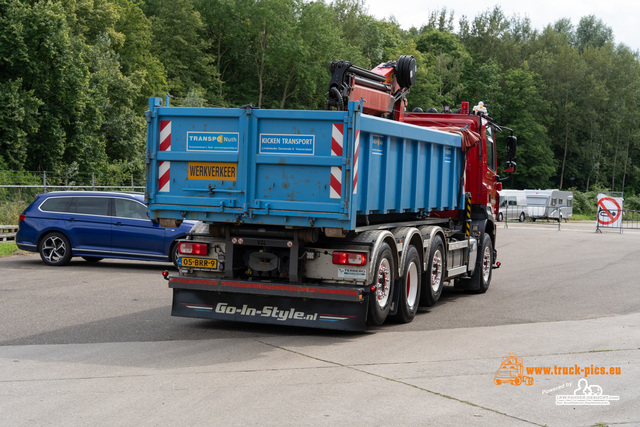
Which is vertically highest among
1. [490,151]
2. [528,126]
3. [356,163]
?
[528,126]

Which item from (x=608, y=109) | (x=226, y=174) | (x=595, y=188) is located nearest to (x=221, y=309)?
(x=226, y=174)

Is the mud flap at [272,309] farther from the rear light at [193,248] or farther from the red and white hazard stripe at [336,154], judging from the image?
the red and white hazard stripe at [336,154]

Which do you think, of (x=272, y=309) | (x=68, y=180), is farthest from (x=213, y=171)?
(x=68, y=180)

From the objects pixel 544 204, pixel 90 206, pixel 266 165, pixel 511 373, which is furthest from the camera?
pixel 544 204

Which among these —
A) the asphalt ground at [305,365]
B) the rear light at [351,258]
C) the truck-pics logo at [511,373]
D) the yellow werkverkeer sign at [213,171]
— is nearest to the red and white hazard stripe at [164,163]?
the yellow werkverkeer sign at [213,171]

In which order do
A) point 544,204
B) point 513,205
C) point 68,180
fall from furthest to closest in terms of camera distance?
point 544,204 → point 513,205 → point 68,180

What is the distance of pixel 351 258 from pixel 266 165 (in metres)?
1.44

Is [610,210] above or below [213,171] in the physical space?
below

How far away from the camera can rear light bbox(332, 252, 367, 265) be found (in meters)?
8.92

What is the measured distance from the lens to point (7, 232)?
22797mm

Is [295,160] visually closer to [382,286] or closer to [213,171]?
[213,171]

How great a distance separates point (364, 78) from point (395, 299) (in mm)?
4077

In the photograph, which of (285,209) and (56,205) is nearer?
(285,209)

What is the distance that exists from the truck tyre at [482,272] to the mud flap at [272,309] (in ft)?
18.8
